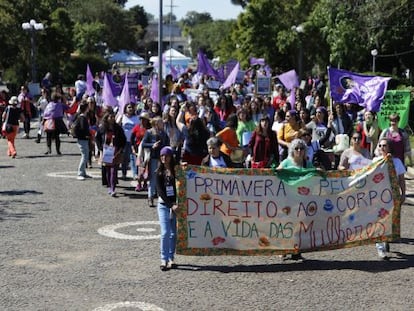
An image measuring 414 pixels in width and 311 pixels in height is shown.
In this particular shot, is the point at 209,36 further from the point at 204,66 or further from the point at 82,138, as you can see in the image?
the point at 82,138

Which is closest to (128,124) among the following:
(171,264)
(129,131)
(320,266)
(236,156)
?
(129,131)

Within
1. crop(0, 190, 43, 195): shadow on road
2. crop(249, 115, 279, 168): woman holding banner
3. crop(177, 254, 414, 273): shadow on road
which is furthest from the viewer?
crop(0, 190, 43, 195): shadow on road

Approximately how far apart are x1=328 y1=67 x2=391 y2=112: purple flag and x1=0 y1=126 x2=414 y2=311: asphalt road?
2.66 meters

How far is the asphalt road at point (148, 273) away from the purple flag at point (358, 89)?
8.72 feet

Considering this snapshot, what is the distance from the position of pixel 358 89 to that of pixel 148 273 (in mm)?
7216

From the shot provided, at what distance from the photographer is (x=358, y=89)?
13.8 meters

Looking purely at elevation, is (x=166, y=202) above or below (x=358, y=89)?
below

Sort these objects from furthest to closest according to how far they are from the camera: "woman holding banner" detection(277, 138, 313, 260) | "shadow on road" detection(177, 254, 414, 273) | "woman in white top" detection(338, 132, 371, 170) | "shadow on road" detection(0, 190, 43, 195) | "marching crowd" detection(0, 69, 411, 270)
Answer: "shadow on road" detection(0, 190, 43, 195) < "woman in white top" detection(338, 132, 371, 170) < "marching crowd" detection(0, 69, 411, 270) < "woman holding banner" detection(277, 138, 313, 260) < "shadow on road" detection(177, 254, 414, 273)

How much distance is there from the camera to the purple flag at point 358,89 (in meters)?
13.4

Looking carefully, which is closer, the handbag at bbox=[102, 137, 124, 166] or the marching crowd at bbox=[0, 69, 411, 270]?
the marching crowd at bbox=[0, 69, 411, 270]

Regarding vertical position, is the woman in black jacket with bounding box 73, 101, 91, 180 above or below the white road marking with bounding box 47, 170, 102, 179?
above

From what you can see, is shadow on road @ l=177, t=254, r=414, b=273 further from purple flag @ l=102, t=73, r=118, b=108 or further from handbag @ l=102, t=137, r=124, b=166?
purple flag @ l=102, t=73, r=118, b=108

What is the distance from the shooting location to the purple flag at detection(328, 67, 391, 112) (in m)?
13.4

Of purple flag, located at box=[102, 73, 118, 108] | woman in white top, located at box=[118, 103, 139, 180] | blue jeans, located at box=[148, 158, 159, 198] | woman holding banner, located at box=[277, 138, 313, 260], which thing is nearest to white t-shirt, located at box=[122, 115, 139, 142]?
woman in white top, located at box=[118, 103, 139, 180]
